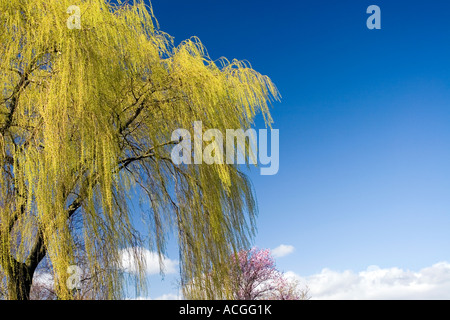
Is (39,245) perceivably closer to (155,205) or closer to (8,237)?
(8,237)

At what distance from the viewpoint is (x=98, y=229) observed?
180 inches

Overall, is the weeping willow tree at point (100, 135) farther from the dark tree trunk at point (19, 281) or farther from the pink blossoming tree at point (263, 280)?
the pink blossoming tree at point (263, 280)

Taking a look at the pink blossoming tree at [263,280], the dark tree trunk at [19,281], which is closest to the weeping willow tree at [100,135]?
the dark tree trunk at [19,281]

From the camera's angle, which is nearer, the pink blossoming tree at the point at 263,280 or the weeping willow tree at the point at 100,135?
the weeping willow tree at the point at 100,135

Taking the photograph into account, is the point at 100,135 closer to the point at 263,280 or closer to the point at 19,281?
the point at 19,281

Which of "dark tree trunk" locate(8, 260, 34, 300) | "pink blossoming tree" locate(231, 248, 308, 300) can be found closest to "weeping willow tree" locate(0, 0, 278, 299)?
"dark tree trunk" locate(8, 260, 34, 300)

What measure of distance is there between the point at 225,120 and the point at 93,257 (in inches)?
91.0

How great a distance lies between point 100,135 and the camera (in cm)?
454

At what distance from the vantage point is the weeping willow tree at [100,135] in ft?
14.0

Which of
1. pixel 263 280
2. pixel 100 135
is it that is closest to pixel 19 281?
pixel 100 135
